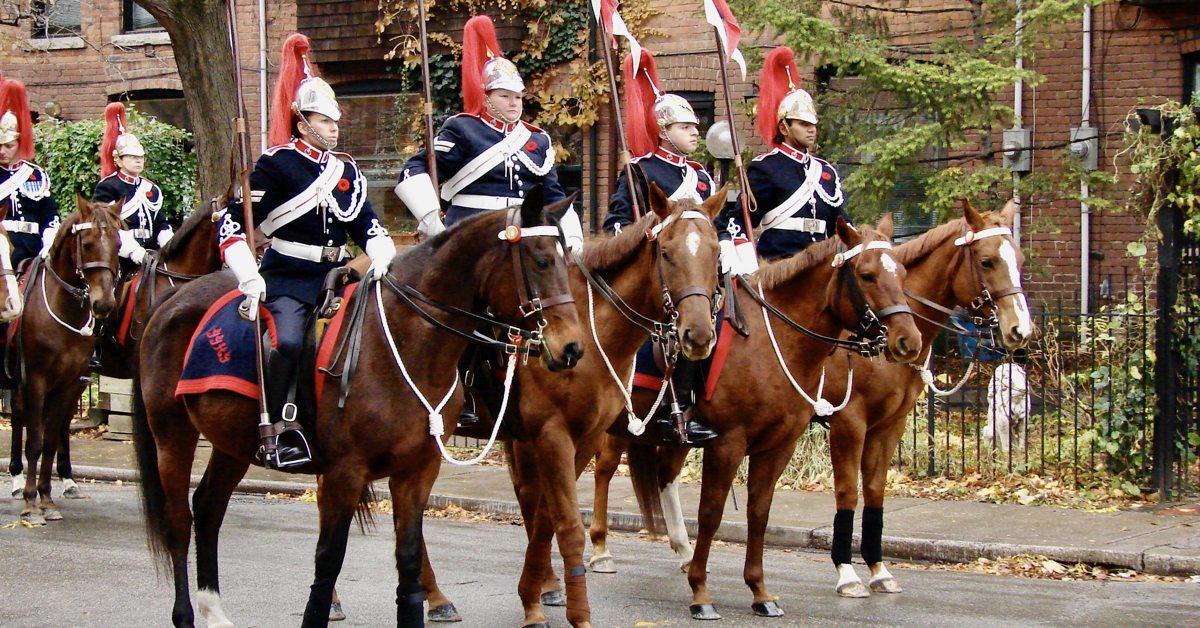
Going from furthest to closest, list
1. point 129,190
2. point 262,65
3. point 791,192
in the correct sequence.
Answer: point 262,65 → point 129,190 → point 791,192

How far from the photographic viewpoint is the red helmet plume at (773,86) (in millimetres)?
9344

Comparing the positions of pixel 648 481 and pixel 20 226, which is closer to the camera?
pixel 648 481

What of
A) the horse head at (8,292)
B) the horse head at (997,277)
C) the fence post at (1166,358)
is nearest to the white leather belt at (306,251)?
the horse head at (997,277)

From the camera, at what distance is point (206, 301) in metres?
6.78

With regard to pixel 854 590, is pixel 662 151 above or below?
above

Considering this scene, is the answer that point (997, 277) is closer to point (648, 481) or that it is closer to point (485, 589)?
point (648, 481)

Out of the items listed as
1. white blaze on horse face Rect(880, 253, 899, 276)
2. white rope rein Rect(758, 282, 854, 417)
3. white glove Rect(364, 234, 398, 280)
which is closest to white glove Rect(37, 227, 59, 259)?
white glove Rect(364, 234, 398, 280)

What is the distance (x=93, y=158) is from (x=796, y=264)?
571 inches

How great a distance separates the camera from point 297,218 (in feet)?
21.5

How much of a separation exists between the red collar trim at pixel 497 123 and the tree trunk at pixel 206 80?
7.36m

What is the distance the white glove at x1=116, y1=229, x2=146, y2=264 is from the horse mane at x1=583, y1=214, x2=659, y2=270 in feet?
19.3

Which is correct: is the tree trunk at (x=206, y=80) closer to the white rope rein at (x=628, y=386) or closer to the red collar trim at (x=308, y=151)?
the red collar trim at (x=308, y=151)

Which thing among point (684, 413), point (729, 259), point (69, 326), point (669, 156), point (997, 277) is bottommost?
point (684, 413)

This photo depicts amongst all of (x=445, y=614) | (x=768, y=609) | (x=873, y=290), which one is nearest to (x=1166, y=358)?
(x=873, y=290)
